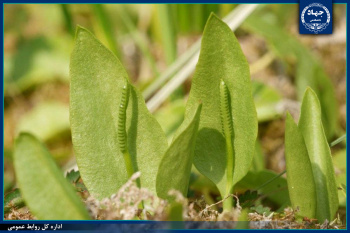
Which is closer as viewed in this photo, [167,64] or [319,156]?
[319,156]

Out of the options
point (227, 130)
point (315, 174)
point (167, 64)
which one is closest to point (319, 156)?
point (315, 174)

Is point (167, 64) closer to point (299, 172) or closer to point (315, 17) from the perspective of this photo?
point (315, 17)

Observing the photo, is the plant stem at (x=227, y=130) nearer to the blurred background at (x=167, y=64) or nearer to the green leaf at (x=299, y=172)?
the green leaf at (x=299, y=172)

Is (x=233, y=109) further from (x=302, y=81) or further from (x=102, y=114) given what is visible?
(x=302, y=81)

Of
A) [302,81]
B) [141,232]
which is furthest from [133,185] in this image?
[302,81]

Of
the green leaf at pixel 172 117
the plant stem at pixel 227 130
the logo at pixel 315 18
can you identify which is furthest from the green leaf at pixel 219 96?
the green leaf at pixel 172 117

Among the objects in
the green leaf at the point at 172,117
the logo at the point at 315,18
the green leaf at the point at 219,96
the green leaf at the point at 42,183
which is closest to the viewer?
the green leaf at the point at 42,183
